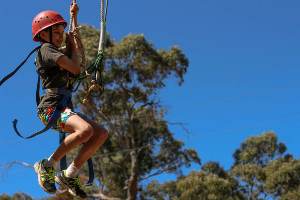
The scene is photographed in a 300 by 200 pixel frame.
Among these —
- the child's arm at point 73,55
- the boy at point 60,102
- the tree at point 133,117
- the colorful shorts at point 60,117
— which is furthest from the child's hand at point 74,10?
the tree at point 133,117

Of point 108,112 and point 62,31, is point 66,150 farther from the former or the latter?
point 108,112

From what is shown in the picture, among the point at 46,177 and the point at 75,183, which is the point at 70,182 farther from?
the point at 46,177

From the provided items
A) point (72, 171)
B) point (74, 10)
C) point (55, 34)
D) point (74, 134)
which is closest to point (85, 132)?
point (74, 134)

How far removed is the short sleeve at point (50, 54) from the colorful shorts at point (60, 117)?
34 cm

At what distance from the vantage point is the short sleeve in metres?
3.52

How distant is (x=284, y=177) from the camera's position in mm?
24375

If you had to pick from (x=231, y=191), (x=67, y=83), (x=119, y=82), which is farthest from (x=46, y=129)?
(x=231, y=191)

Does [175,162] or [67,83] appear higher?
[175,162]

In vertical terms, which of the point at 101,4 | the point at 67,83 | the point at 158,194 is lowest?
the point at 67,83

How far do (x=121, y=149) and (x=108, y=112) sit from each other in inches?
71.7

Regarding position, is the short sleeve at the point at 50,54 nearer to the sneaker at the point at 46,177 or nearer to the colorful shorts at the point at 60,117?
the colorful shorts at the point at 60,117

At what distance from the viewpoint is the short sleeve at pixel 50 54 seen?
11.6ft

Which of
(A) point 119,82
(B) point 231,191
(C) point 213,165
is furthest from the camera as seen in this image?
(C) point 213,165

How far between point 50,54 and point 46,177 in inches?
33.4
